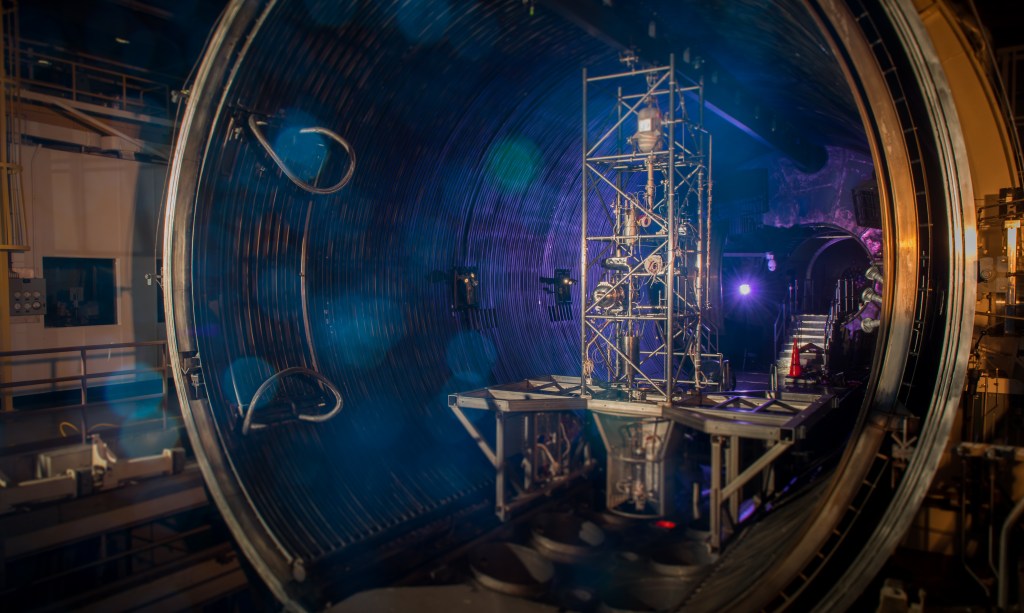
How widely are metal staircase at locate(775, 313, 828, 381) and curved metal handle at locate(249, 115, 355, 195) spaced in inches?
362

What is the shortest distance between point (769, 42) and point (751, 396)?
A: 5.25 metres

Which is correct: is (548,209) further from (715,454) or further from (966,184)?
(966,184)

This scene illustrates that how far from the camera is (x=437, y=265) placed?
12.0 m

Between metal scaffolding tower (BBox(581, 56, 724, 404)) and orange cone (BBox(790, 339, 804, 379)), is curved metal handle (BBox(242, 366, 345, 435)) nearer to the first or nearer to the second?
metal scaffolding tower (BBox(581, 56, 724, 404))

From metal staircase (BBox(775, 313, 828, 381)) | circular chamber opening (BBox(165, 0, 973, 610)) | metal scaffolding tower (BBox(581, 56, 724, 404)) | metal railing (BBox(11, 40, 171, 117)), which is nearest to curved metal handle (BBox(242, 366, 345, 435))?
circular chamber opening (BBox(165, 0, 973, 610))

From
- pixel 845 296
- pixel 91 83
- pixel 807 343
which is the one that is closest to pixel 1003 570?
pixel 807 343

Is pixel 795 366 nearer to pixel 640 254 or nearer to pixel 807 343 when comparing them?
pixel 807 343

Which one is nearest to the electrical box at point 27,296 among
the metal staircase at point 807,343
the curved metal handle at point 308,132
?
the curved metal handle at point 308,132

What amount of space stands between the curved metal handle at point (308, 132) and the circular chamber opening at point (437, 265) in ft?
0.16

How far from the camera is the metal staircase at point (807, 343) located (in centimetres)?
1436

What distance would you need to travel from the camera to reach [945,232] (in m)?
6.89

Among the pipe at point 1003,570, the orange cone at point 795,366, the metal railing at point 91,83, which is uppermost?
the metal railing at point 91,83

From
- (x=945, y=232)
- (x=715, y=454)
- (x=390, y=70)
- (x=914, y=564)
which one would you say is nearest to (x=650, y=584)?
(x=715, y=454)

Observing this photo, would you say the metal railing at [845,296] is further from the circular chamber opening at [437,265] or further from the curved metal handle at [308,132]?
the curved metal handle at [308,132]
